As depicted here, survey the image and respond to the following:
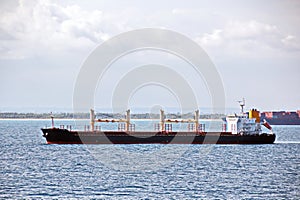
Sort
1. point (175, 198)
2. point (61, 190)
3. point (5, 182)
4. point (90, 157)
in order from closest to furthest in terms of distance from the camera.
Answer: point (175, 198) → point (61, 190) → point (5, 182) → point (90, 157)

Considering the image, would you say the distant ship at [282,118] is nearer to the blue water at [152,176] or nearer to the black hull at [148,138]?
the black hull at [148,138]

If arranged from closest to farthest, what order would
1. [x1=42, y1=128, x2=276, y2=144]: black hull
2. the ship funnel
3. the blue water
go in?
1. the blue water
2. [x1=42, y1=128, x2=276, y2=144]: black hull
3. the ship funnel

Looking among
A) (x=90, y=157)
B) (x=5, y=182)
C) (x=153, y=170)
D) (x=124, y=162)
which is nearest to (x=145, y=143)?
(x=90, y=157)

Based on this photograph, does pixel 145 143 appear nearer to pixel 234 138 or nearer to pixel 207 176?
pixel 234 138

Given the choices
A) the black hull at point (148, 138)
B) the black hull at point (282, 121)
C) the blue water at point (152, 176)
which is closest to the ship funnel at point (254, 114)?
the black hull at point (148, 138)

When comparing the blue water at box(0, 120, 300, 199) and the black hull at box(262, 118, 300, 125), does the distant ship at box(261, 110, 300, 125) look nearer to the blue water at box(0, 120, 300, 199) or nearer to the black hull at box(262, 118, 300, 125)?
the black hull at box(262, 118, 300, 125)

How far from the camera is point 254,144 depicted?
3354 inches

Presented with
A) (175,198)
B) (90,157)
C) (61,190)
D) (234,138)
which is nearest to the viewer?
(175,198)

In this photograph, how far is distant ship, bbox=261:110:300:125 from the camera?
194875mm

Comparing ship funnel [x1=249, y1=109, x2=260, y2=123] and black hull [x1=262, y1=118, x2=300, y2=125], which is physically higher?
ship funnel [x1=249, y1=109, x2=260, y2=123]

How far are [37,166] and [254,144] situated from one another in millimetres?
37687

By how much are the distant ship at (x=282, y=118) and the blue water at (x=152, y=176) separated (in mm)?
124011

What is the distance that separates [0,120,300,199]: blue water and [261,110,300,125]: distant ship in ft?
407

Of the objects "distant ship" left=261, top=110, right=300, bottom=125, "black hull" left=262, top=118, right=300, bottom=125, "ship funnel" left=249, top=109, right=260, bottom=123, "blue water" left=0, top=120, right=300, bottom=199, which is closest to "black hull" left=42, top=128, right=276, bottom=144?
"ship funnel" left=249, top=109, right=260, bottom=123
